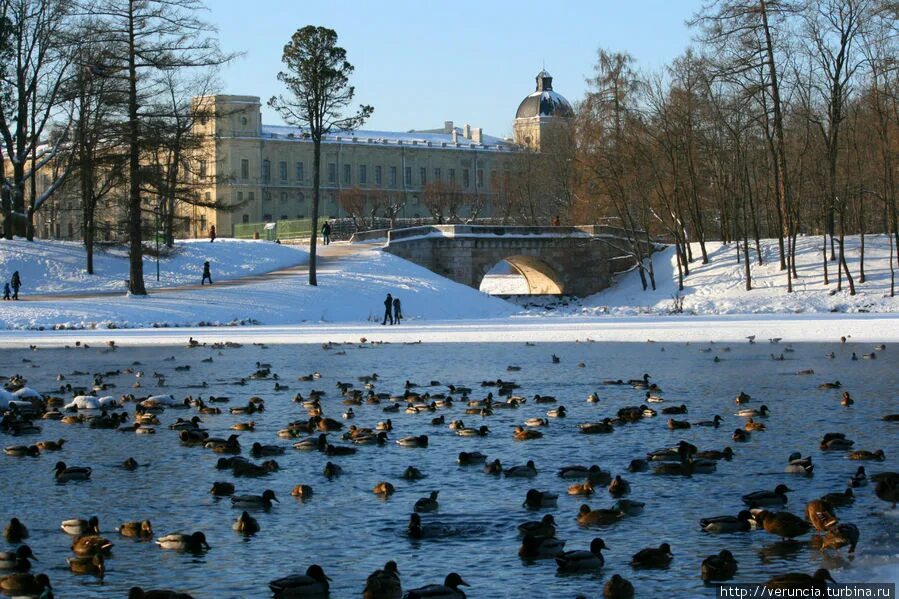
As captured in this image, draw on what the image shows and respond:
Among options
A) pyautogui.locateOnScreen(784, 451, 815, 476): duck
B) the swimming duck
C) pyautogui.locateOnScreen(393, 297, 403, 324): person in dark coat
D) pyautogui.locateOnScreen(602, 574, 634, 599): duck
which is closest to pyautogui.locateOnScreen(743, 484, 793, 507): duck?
pyautogui.locateOnScreen(784, 451, 815, 476): duck

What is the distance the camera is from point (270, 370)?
32625 mm

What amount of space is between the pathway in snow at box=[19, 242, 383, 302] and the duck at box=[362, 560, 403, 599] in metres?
46.1

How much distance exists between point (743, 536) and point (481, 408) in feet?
33.2

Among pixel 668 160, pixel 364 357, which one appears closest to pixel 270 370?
pixel 364 357

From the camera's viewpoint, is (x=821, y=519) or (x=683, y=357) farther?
(x=683, y=357)

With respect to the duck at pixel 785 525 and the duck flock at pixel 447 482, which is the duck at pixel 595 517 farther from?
the duck at pixel 785 525

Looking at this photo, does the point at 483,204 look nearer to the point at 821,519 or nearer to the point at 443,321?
the point at 443,321

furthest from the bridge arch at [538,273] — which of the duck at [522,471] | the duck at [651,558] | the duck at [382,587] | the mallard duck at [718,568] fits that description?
the duck at [382,587]

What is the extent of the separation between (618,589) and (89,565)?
5016 mm

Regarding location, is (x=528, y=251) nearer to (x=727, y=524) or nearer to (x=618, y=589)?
(x=727, y=524)

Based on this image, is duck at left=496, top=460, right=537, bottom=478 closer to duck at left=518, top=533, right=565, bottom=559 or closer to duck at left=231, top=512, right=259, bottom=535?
duck at left=518, top=533, right=565, bottom=559

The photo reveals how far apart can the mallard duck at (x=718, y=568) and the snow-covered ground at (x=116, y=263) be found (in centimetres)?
5261

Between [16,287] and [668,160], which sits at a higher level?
[668,160]

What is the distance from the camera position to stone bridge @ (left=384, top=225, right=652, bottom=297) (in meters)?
75.8
